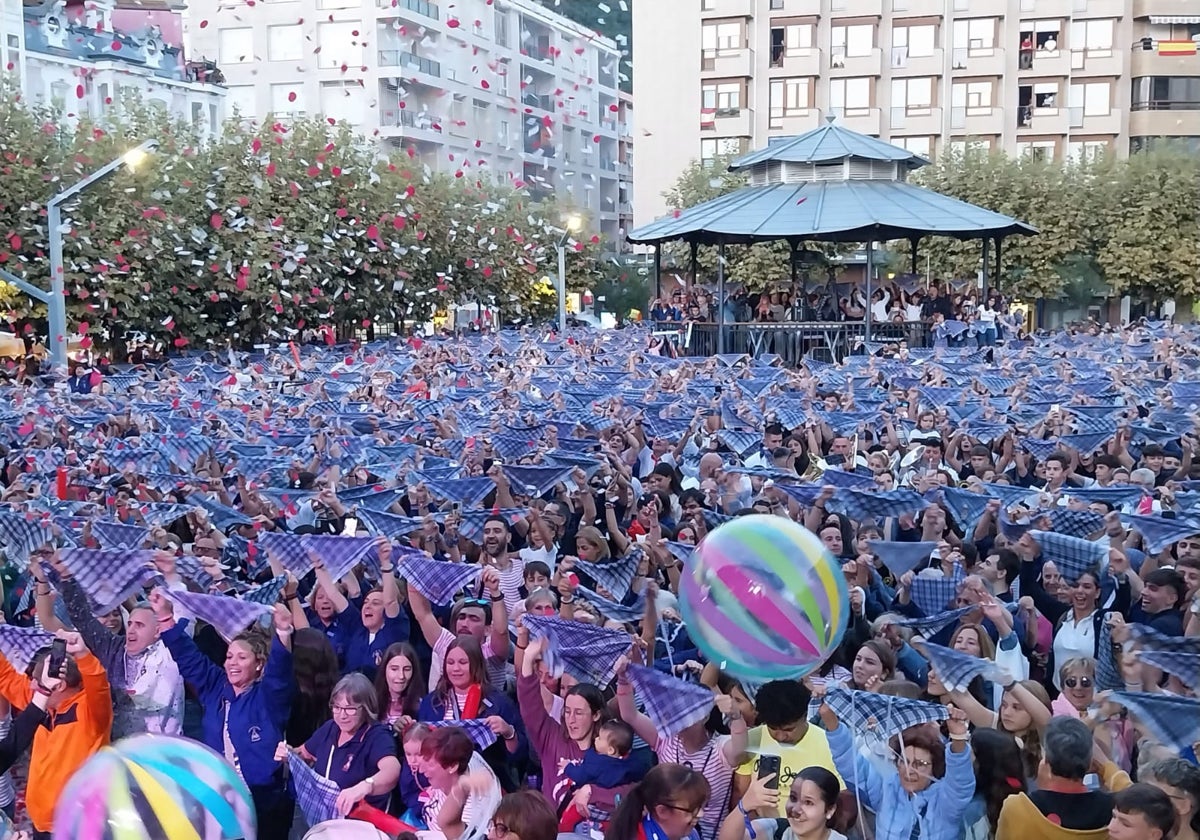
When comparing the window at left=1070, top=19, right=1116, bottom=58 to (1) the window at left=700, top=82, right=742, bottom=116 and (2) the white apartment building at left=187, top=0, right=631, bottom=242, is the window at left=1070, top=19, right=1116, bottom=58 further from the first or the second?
(2) the white apartment building at left=187, top=0, right=631, bottom=242

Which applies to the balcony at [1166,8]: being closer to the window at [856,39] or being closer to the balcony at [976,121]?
the balcony at [976,121]

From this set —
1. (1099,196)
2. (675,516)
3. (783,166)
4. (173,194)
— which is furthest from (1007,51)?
(675,516)

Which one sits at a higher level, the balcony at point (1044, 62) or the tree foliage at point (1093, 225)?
the balcony at point (1044, 62)

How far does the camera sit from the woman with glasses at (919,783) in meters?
5.06

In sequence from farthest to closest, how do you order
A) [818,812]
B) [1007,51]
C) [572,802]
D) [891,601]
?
1. [1007,51]
2. [891,601]
3. [572,802]
4. [818,812]

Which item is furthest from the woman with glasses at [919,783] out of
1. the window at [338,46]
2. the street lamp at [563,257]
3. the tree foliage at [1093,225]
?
the window at [338,46]

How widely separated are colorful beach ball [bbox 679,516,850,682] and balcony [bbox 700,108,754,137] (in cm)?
5400

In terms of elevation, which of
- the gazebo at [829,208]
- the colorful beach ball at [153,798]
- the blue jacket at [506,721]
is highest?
the gazebo at [829,208]

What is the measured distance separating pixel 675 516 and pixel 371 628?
3.68 meters

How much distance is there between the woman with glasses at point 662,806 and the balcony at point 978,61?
56.8 meters

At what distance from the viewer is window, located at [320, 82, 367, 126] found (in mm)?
54656

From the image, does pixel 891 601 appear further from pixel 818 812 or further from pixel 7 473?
pixel 7 473

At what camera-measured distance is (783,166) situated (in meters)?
34.4

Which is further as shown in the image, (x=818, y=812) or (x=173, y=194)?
(x=173, y=194)
